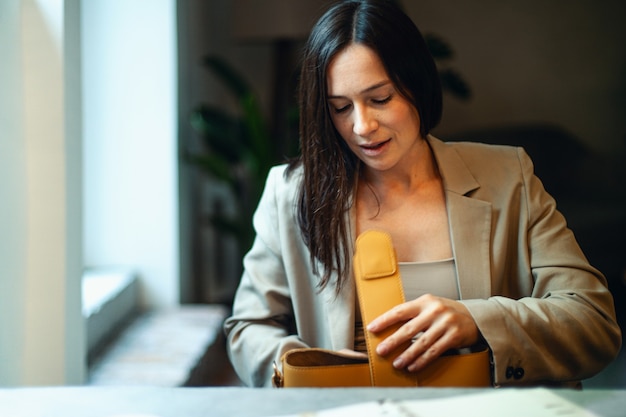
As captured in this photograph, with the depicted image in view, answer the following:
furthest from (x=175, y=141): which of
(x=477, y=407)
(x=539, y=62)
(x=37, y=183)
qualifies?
(x=477, y=407)

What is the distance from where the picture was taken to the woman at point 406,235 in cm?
91

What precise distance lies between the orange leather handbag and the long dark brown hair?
10cm

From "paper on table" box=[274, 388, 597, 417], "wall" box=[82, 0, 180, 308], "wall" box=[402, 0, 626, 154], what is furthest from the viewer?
"wall" box=[82, 0, 180, 308]

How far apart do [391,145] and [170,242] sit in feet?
4.64

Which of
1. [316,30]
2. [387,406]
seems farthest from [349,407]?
[316,30]

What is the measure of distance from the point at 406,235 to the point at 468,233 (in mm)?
89

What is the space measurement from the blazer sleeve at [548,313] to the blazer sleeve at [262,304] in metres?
0.30

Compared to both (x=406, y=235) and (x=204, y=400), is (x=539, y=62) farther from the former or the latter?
(x=204, y=400)

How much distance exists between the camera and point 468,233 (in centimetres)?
98

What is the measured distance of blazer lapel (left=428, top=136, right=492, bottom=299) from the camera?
0.97 meters

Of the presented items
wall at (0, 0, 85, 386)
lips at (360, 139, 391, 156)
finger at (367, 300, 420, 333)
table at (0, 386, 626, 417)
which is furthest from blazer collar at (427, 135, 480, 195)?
wall at (0, 0, 85, 386)

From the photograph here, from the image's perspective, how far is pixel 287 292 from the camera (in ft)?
3.48

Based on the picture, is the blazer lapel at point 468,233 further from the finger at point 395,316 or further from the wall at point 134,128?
the wall at point 134,128

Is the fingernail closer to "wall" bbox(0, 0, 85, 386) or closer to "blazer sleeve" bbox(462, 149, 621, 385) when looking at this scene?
"blazer sleeve" bbox(462, 149, 621, 385)
